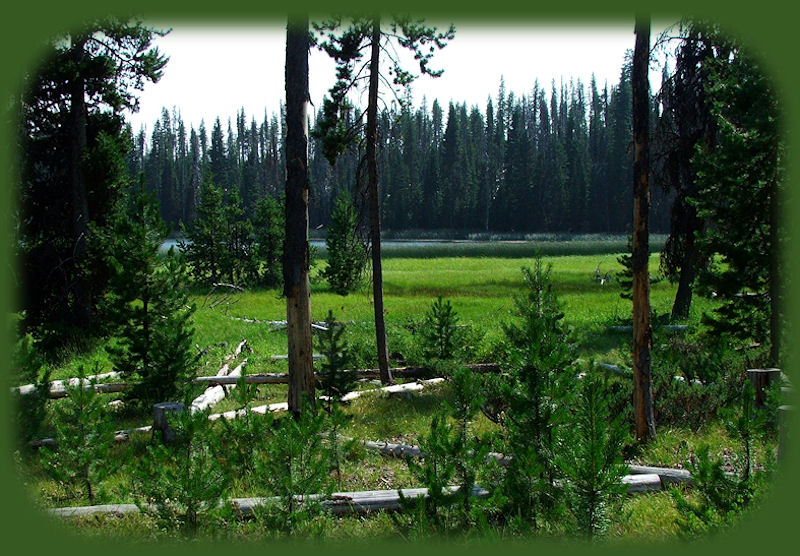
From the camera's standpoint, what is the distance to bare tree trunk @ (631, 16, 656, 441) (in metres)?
8.38

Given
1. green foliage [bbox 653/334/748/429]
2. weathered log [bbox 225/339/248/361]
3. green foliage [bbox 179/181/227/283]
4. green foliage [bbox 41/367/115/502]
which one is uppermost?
green foliage [bbox 179/181/227/283]

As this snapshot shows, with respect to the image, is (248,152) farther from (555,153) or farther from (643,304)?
(643,304)

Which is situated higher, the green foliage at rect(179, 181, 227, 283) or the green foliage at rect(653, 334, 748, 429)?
the green foliage at rect(179, 181, 227, 283)

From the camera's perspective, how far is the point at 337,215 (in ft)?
120

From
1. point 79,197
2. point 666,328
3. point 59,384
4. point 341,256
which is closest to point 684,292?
point 666,328

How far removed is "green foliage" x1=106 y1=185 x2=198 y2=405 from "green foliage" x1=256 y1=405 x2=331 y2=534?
5611 mm

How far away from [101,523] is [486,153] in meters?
127

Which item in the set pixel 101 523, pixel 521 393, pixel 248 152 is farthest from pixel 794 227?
pixel 248 152

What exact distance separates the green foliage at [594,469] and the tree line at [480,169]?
7345 centimetres

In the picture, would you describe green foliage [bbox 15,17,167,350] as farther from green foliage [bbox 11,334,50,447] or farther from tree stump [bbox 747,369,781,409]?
tree stump [bbox 747,369,781,409]

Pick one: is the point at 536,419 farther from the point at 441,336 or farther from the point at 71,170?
the point at 71,170

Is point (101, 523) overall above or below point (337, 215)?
below

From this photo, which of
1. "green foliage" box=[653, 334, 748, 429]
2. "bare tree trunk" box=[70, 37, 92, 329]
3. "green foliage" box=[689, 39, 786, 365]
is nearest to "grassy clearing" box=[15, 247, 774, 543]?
"green foliage" box=[653, 334, 748, 429]

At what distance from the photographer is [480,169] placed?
112250mm
